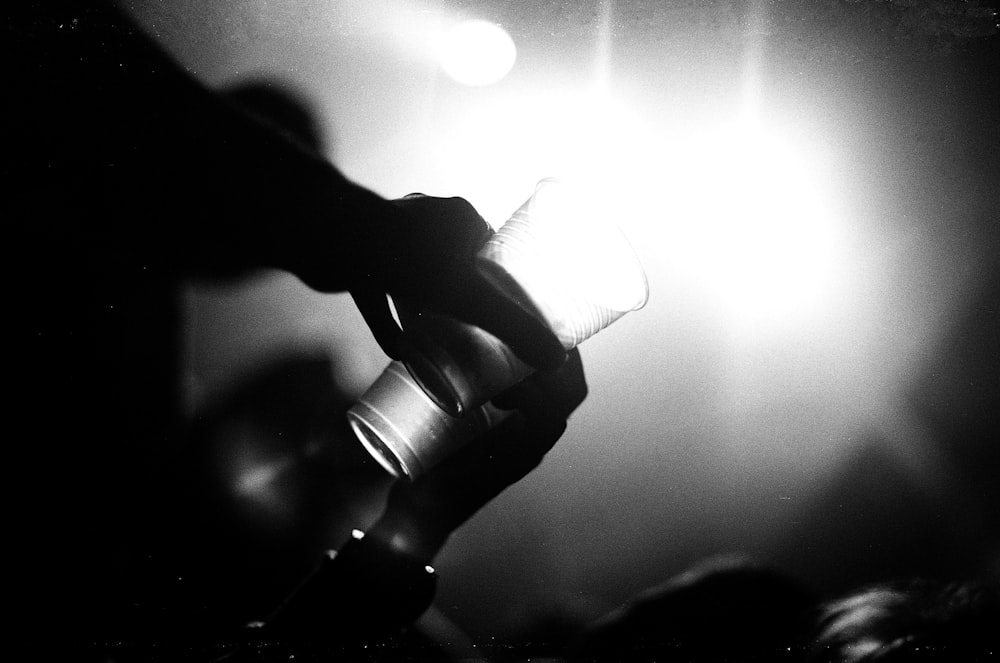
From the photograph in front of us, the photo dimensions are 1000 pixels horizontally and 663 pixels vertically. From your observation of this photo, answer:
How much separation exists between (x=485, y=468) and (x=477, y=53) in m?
0.80

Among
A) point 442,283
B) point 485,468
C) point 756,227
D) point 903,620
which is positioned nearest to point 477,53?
point 442,283

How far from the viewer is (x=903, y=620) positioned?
103 centimetres

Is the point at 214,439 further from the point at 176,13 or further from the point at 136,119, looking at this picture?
the point at 176,13

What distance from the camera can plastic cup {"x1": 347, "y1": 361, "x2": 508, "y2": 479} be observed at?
0.84m

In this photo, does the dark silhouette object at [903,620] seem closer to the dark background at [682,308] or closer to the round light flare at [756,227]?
the dark background at [682,308]

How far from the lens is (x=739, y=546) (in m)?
1.03

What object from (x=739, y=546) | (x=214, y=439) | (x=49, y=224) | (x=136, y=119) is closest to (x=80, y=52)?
(x=136, y=119)

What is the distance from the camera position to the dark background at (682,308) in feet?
3.12

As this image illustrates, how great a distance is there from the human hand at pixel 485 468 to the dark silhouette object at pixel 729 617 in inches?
15.2

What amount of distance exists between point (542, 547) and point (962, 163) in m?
1.07

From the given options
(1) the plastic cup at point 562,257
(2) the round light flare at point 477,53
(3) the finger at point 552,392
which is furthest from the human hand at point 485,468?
(2) the round light flare at point 477,53

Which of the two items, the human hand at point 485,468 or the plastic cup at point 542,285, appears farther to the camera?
the human hand at point 485,468

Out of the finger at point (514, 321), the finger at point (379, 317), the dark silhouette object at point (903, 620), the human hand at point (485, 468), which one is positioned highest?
the finger at point (379, 317)

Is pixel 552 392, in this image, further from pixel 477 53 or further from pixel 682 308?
pixel 477 53
